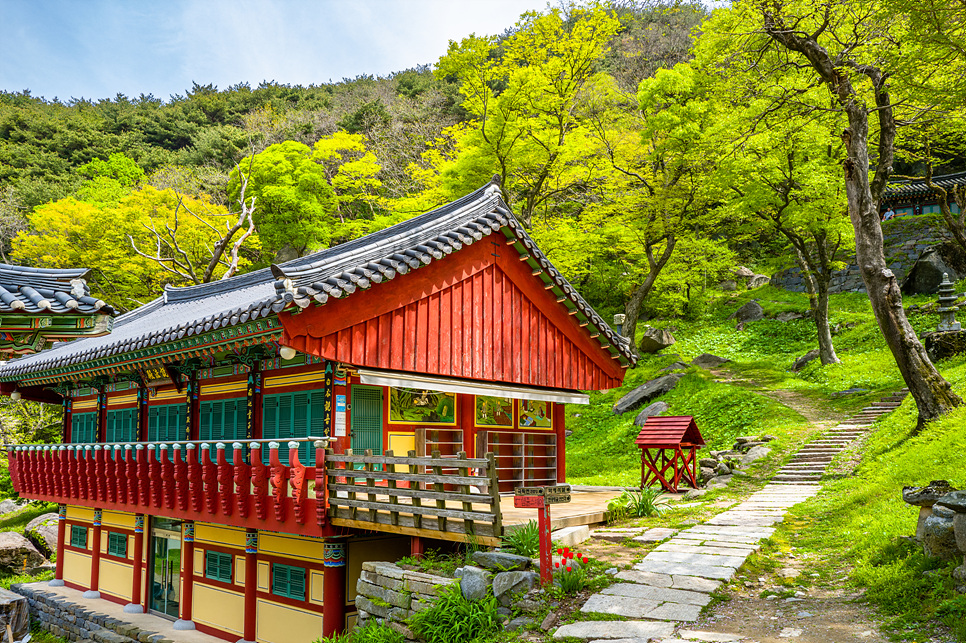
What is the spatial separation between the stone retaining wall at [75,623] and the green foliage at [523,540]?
31.2 feet

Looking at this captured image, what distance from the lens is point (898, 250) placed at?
37156mm

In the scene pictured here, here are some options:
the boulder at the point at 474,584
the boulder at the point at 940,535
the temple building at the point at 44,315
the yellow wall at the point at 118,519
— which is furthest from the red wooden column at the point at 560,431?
the yellow wall at the point at 118,519

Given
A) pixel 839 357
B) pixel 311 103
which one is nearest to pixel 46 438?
pixel 839 357

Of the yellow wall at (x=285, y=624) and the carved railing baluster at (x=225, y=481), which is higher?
the carved railing baluster at (x=225, y=481)

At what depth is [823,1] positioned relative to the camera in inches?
647

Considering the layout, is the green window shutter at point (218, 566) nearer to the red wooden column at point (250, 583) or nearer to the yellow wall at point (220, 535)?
the yellow wall at point (220, 535)

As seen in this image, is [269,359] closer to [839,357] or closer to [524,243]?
[524,243]

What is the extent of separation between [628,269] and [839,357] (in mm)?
12862

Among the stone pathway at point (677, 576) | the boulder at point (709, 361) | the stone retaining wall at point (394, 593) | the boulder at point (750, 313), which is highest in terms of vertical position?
the boulder at point (750, 313)

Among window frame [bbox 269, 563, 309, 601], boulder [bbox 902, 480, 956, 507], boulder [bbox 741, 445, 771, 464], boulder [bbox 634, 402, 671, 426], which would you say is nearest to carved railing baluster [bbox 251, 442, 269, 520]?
window frame [bbox 269, 563, 309, 601]

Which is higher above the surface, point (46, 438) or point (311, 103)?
point (311, 103)

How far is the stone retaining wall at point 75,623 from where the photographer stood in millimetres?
15141

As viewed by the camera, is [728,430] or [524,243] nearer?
[524,243]

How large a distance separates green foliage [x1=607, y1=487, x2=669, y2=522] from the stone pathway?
1.08 m
